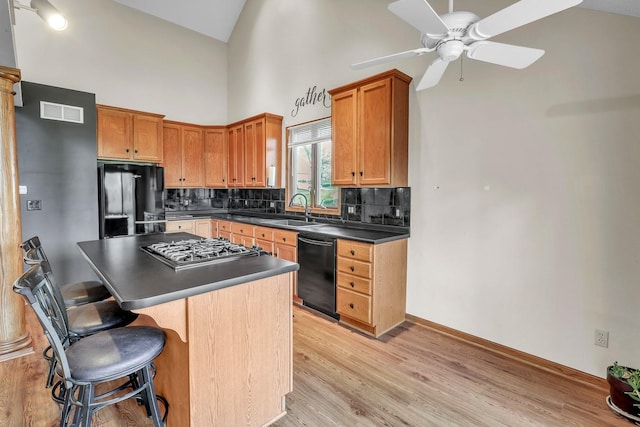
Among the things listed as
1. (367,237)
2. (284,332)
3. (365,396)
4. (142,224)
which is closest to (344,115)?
(367,237)

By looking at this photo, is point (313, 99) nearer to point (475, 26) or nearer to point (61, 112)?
point (475, 26)

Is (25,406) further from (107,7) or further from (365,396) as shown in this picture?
(107,7)

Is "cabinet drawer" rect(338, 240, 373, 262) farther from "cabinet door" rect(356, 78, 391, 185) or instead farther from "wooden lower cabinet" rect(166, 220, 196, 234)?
"wooden lower cabinet" rect(166, 220, 196, 234)

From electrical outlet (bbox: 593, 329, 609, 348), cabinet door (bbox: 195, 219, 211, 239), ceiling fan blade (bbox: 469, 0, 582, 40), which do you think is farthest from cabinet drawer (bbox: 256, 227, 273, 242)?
electrical outlet (bbox: 593, 329, 609, 348)

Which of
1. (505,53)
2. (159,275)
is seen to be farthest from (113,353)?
(505,53)

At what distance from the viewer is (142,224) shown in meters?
4.55

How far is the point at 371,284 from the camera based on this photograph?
2863mm

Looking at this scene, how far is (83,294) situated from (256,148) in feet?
10.7

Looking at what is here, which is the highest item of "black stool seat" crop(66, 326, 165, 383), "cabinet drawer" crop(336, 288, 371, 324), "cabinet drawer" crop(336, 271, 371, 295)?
"black stool seat" crop(66, 326, 165, 383)

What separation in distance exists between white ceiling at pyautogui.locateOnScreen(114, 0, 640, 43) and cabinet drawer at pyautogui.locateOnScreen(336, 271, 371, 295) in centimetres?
531

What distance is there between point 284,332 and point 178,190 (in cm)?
462

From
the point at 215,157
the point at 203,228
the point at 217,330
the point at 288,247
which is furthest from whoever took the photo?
the point at 215,157

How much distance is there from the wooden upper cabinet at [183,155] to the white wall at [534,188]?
3385 millimetres

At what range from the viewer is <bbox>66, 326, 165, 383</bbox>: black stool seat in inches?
50.2
